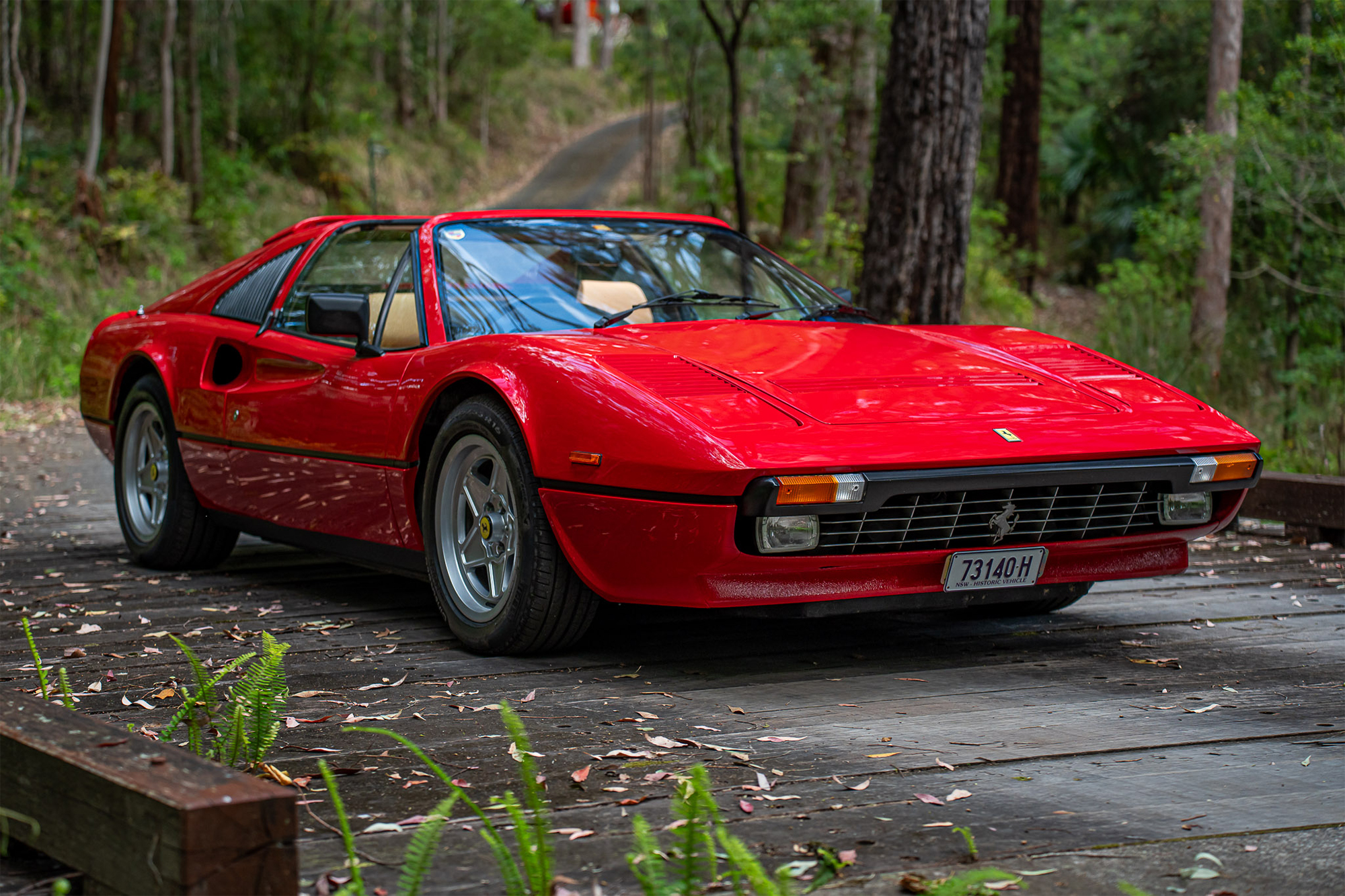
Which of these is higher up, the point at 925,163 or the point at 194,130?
the point at 194,130

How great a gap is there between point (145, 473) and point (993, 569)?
389cm

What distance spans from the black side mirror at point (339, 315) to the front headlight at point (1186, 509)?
2.50 metres

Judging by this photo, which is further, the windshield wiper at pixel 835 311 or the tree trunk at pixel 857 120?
the tree trunk at pixel 857 120

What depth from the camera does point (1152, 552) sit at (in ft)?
13.3

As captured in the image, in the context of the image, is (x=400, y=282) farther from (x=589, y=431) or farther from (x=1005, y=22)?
(x=1005, y=22)

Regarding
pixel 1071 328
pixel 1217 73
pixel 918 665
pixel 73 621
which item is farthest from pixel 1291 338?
pixel 73 621

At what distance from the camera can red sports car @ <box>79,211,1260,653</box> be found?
3.46 metres

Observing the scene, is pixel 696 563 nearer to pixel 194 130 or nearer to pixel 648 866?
pixel 648 866

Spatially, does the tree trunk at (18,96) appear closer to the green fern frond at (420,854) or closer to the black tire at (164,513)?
the black tire at (164,513)

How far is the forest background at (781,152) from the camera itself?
11.3 m

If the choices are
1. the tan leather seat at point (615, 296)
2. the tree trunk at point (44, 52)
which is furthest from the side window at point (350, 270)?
the tree trunk at point (44, 52)

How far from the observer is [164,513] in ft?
18.6

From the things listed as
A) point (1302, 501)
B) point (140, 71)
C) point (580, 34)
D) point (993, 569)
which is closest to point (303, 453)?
point (993, 569)

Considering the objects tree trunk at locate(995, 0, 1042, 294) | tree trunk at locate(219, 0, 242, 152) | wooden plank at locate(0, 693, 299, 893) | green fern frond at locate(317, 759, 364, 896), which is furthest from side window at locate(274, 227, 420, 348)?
tree trunk at locate(219, 0, 242, 152)
